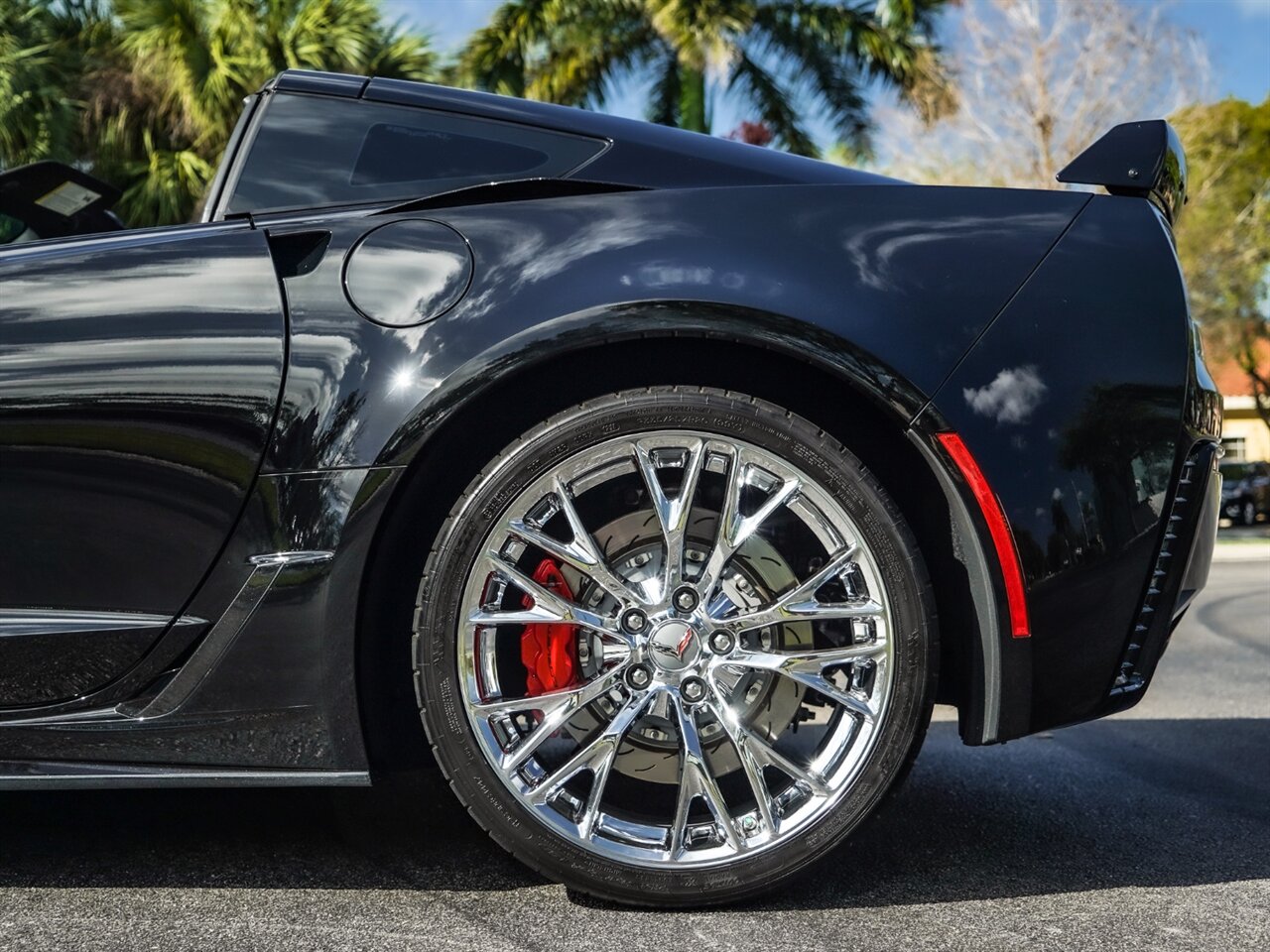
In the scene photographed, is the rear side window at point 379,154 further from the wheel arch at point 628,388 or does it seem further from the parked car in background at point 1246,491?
the parked car in background at point 1246,491

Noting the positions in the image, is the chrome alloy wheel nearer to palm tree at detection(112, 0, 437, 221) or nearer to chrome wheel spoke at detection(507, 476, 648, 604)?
chrome wheel spoke at detection(507, 476, 648, 604)

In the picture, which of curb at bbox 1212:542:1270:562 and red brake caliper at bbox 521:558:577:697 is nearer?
red brake caliper at bbox 521:558:577:697

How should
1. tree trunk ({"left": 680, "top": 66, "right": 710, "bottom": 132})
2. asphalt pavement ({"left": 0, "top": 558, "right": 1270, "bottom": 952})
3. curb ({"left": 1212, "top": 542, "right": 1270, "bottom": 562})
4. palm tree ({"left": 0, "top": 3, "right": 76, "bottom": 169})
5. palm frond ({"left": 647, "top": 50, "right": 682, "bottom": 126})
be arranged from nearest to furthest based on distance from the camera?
1. asphalt pavement ({"left": 0, "top": 558, "right": 1270, "bottom": 952})
2. palm tree ({"left": 0, "top": 3, "right": 76, "bottom": 169})
3. curb ({"left": 1212, "top": 542, "right": 1270, "bottom": 562})
4. tree trunk ({"left": 680, "top": 66, "right": 710, "bottom": 132})
5. palm frond ({"left": 647, "top": 50, "right": 682, "bottom": 126})

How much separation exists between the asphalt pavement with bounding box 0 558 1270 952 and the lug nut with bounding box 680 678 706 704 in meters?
0.32

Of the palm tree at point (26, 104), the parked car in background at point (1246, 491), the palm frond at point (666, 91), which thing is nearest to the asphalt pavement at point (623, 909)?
the palm tree at point (26, 104)

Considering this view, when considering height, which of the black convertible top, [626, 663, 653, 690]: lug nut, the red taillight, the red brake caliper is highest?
the black convertible top

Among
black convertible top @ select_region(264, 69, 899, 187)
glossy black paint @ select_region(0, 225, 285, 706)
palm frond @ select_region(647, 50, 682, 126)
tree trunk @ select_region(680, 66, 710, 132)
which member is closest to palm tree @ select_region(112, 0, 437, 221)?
tree trunk @ select_region(680, 66, 710, 132)

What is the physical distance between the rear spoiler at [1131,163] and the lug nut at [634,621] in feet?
3.20

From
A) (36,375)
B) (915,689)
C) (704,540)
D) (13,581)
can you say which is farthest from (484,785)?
(36,375)

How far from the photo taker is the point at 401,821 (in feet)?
7.84

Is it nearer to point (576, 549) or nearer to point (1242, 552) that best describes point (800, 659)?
point (576, 549)

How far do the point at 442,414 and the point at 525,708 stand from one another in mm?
462

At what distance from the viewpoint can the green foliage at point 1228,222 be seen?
26.5 meters

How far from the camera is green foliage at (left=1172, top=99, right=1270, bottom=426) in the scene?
26516 millimetres
